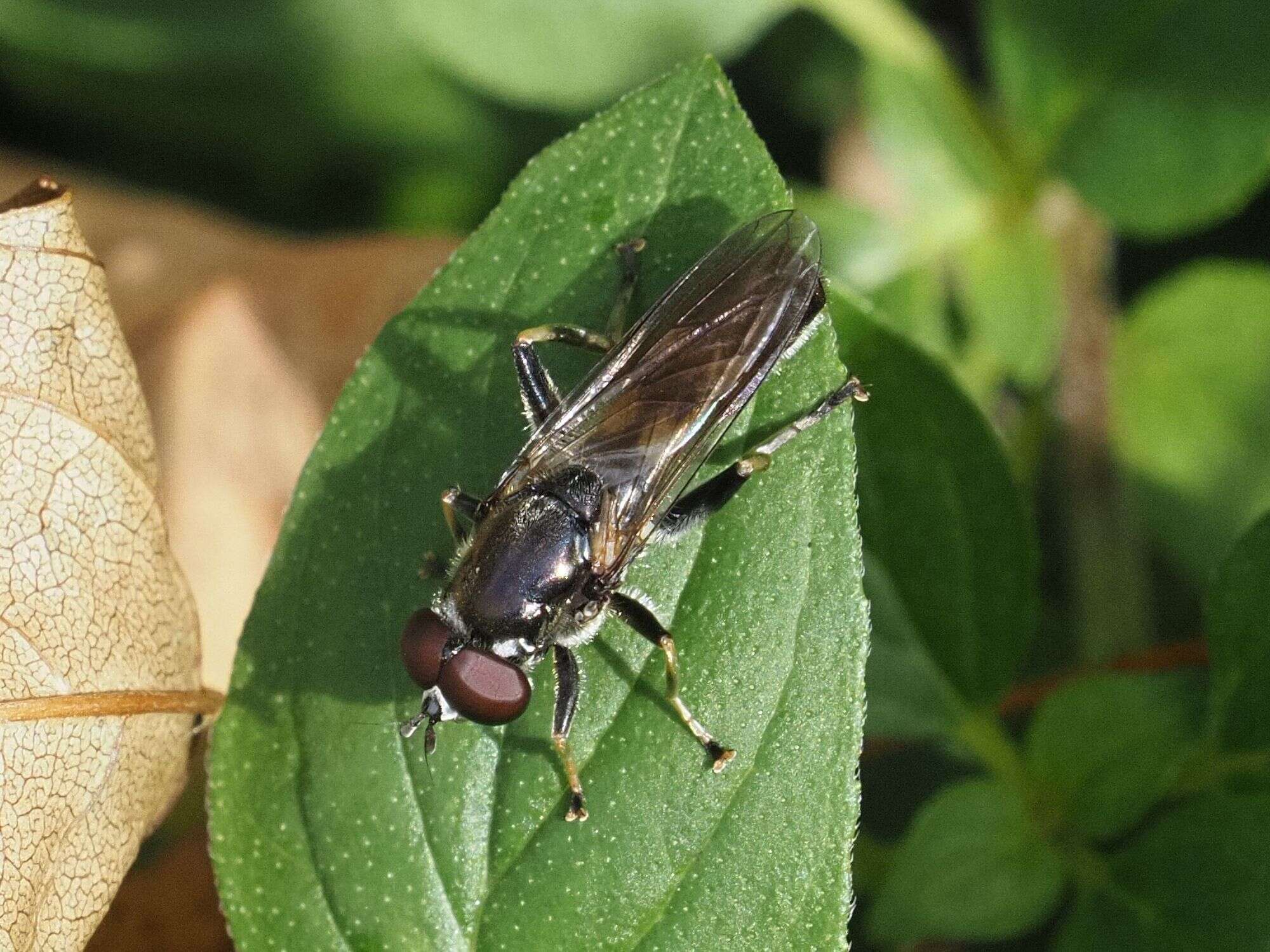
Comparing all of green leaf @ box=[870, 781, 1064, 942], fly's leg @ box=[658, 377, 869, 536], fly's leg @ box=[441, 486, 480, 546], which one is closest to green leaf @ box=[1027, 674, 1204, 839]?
green leaf @ box=[870, 781, 1064, 942]

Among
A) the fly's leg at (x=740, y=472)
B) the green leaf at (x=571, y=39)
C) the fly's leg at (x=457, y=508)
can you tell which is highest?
the green leaf at (x=571, y=39)

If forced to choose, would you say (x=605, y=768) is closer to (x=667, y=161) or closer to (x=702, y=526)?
(x=702, y=526)

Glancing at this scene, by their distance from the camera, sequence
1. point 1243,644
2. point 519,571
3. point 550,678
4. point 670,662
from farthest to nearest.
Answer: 1. point 519,571
2. point 1243,644
3. point 550,678
4. point 670,662

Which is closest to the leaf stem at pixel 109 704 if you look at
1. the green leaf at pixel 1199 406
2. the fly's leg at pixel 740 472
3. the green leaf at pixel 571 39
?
the fly's leg at pixel 740 472

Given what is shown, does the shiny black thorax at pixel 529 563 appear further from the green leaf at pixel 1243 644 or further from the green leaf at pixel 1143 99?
the green leaf at pixel 1143 99

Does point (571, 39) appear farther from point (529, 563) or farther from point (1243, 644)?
point (1243, 644)

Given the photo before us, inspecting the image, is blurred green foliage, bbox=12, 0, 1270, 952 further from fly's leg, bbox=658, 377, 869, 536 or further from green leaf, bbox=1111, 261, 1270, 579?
fly's leg, bbox=658, 377, 869, 536

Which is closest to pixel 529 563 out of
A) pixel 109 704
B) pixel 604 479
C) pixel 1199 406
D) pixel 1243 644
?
pixel 604 479
